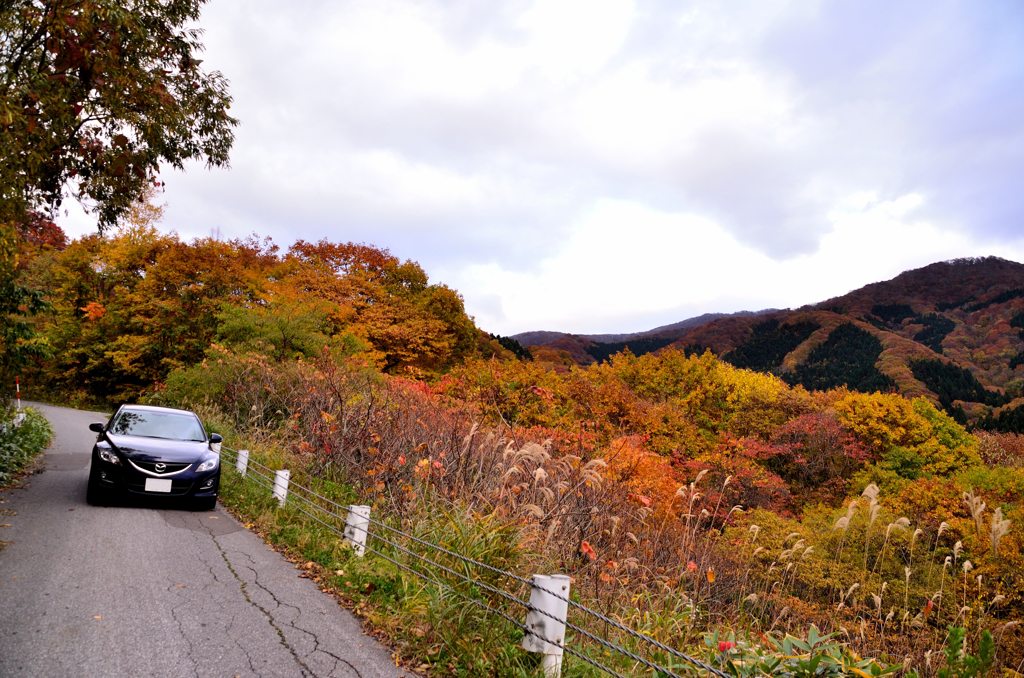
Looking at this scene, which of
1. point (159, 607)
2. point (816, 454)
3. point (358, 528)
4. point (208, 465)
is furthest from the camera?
point (816, 454)

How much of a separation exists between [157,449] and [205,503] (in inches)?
42.3

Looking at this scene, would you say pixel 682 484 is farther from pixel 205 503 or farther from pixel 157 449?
pixel 157 449

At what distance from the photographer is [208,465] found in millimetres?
8438

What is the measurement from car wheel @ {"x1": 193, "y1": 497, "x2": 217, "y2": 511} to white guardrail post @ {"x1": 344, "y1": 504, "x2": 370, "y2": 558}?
351cm

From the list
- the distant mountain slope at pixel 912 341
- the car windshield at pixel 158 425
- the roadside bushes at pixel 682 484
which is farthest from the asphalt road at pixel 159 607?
the distant mountain slope at pixel 912 341

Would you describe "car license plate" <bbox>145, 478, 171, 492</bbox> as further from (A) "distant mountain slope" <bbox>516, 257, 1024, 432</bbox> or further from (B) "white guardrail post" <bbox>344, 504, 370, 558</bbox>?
(A) "distant mountain slope" <bbox>516, 257, 1024, 432</bbox>

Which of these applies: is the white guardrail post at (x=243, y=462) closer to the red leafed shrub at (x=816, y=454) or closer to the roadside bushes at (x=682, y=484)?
the roadside bushes at (x=682, y=484)

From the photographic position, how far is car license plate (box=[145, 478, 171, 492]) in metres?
7.99

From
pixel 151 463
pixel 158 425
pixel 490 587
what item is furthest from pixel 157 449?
pixel 490 587

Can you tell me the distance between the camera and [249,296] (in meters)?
31.0

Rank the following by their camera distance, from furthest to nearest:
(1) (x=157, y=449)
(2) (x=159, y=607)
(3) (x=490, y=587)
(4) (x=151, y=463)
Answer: (1) (x=157, y=449)
(4) (x=151, y=463)
(2) (x=159, y=607)
(3) (x=490, y=587)

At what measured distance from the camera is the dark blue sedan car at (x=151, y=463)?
794 centimetres

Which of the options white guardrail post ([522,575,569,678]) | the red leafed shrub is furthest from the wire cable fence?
the red leafed shrub

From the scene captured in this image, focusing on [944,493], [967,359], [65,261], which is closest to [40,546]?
[944,493]
